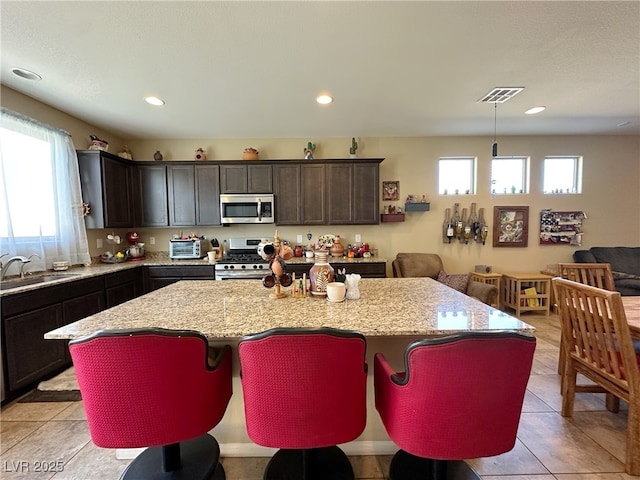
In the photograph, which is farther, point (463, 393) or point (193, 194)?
point (193, 194)

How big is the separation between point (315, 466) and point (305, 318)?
2.63 feet

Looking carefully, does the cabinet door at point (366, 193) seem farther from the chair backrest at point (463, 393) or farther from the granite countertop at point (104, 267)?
the chair backrest at point (463, 393)

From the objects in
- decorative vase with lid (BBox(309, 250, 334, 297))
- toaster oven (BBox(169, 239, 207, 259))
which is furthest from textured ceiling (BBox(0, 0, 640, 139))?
toaster oven (BBox(169, 239, 207, 259))

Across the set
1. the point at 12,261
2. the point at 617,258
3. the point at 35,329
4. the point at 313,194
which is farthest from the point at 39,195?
the point at 617,258

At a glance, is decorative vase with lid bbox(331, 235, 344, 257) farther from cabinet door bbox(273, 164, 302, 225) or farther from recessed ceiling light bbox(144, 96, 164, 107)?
recessed ceiling light bbox(144, 96, 164, 107)

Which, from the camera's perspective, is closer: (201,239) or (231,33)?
(231,33)

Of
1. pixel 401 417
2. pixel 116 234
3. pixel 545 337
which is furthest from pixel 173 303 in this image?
pixel 545 337

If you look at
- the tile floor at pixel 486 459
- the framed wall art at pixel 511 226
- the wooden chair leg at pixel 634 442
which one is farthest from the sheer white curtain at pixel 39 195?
the framed wall art at pixel 511 226

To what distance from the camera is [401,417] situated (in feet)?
3.68

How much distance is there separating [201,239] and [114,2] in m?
3.17

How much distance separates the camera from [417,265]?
4.09m

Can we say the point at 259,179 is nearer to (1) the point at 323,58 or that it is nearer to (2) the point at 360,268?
(2) the point at 360,268

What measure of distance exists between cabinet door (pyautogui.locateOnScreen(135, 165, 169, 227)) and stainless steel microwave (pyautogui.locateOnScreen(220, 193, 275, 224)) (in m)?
0.89

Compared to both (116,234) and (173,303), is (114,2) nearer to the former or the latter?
(173,303)
